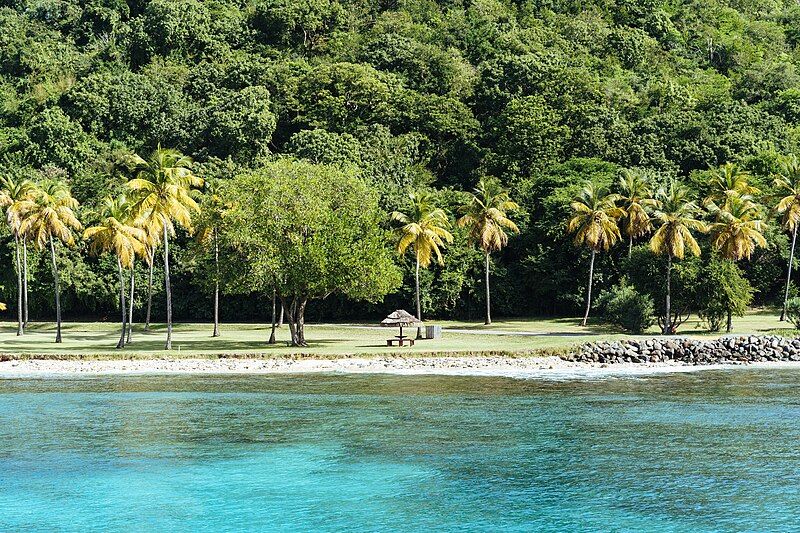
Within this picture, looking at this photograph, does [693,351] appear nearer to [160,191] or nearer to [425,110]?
[160,191]

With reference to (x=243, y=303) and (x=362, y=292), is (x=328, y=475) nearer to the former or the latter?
(x=362, y=292)

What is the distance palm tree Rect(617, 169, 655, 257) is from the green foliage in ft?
28.1

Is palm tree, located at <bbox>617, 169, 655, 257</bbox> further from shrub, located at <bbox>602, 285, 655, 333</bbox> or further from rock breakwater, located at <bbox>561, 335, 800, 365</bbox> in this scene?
rock breakwater, located at <bbox>561, 335, 800, 365</bbox>

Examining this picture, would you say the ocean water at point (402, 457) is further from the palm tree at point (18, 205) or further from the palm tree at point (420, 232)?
the palm tree at point (18, 205)

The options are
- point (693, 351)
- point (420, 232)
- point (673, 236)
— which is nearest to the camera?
point (693, 351)

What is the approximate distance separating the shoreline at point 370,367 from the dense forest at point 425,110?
9092 mm

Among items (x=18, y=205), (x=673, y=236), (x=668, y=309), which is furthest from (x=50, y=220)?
(x=668, y=309)

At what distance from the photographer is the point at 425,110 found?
104125 mm

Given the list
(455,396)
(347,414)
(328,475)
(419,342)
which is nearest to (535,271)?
(419,342)

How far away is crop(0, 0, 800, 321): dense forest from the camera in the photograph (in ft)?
262

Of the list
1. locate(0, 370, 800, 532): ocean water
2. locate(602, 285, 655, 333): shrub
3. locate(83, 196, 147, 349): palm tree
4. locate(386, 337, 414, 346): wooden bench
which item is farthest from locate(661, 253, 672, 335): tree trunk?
locate(83, 196, 147, 349): palm tree

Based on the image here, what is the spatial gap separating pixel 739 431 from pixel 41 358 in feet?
116

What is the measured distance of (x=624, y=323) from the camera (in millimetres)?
64188

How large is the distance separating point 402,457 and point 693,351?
98.8 feet
